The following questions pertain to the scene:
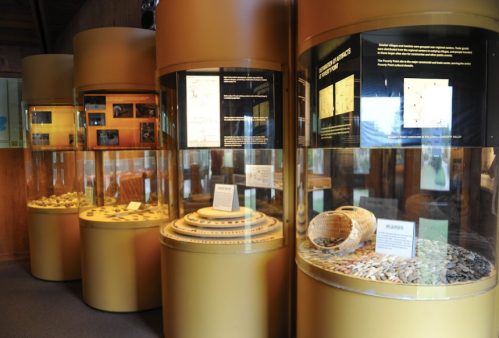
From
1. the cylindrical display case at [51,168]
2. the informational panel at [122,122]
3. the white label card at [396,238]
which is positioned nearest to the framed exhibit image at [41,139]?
the cylindrical display case at [51,168]

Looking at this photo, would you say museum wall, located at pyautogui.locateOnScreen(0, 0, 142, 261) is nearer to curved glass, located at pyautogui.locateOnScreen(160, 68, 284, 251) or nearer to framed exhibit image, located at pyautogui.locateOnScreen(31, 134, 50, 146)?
framed exhibit image, located at pyautogui.locateOnScreen(31, 134, 50, 146)

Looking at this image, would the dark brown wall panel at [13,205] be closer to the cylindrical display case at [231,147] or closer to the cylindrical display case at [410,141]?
the cylindrical display case at [231,147]

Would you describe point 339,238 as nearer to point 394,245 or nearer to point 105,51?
point 394,245

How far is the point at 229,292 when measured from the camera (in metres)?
2.78

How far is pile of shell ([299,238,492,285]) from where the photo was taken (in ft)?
6.16

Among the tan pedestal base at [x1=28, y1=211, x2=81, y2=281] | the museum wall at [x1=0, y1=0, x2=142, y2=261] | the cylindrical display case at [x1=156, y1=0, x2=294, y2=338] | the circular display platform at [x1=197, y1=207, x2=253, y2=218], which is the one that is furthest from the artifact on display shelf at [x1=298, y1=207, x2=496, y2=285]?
the museum wall at [x1=0, y1=0, x2=142, y2=261]

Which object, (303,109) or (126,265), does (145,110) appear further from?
(303,109)

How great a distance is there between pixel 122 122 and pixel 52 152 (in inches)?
66.5

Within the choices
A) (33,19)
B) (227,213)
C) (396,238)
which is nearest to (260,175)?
(227,213)

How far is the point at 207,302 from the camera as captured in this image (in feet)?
9.21

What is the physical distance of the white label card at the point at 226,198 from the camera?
3.30 m

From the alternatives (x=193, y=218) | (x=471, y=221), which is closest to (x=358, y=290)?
(x=471, y=221)

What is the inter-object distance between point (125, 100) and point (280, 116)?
202 centimetres

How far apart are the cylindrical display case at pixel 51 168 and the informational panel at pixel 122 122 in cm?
117
